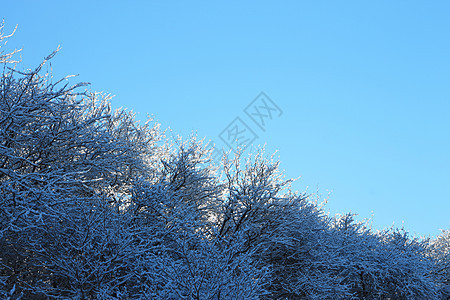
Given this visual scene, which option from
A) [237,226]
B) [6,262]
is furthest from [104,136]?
[237,226]

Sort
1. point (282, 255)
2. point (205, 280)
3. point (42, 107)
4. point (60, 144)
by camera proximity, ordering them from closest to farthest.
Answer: point (205, 280), point (42, 107), point (60, 144), point (282, 255)

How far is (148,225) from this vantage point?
43.4 feet

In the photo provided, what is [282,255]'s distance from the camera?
57.3ft

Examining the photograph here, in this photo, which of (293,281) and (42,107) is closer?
(42,107)

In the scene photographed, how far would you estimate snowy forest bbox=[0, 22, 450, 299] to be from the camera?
9789mm

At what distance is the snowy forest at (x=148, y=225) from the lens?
9789 mm

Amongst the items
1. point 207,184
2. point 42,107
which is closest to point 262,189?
point 207,184

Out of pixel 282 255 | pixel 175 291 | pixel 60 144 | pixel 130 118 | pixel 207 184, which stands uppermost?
pixel 130 118

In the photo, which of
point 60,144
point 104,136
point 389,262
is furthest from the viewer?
point 389,262

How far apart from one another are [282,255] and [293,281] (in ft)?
3.91

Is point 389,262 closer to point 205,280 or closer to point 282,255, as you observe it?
point 282,255

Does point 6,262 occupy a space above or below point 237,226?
below

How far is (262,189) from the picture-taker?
55.7 ft

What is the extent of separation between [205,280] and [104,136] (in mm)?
6924
